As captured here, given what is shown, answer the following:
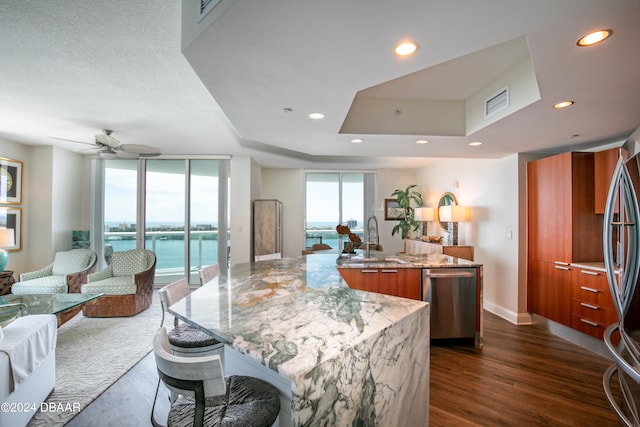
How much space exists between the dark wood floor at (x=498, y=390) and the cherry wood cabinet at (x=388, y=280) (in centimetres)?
66

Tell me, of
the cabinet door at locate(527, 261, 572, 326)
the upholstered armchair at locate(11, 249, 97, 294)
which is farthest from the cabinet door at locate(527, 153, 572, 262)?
the upholstered armchair at locate(11, 249, 97, 294)

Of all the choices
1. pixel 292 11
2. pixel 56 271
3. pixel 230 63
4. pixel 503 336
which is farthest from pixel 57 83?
pixel 503 336

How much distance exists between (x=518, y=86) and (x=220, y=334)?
108 inches

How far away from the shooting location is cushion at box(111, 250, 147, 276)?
457 cm

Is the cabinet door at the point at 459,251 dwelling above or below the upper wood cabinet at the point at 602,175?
below

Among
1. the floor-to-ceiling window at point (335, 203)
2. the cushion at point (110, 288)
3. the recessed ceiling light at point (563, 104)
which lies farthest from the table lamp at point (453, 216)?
the cushion at point (110, 288)

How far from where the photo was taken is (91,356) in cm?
287

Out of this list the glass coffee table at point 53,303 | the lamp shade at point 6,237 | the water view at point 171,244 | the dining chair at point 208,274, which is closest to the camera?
the dining chair at point 208,274

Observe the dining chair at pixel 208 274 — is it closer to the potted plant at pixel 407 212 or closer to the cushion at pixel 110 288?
the cushion at pixel 110 288

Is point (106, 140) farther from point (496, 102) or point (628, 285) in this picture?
point (628, 285)

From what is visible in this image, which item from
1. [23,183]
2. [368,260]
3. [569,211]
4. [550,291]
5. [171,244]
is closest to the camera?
[569,211]

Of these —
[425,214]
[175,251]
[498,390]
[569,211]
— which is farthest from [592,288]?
[175,251]

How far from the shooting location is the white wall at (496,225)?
389cm

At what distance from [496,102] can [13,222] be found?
22.8 feet
